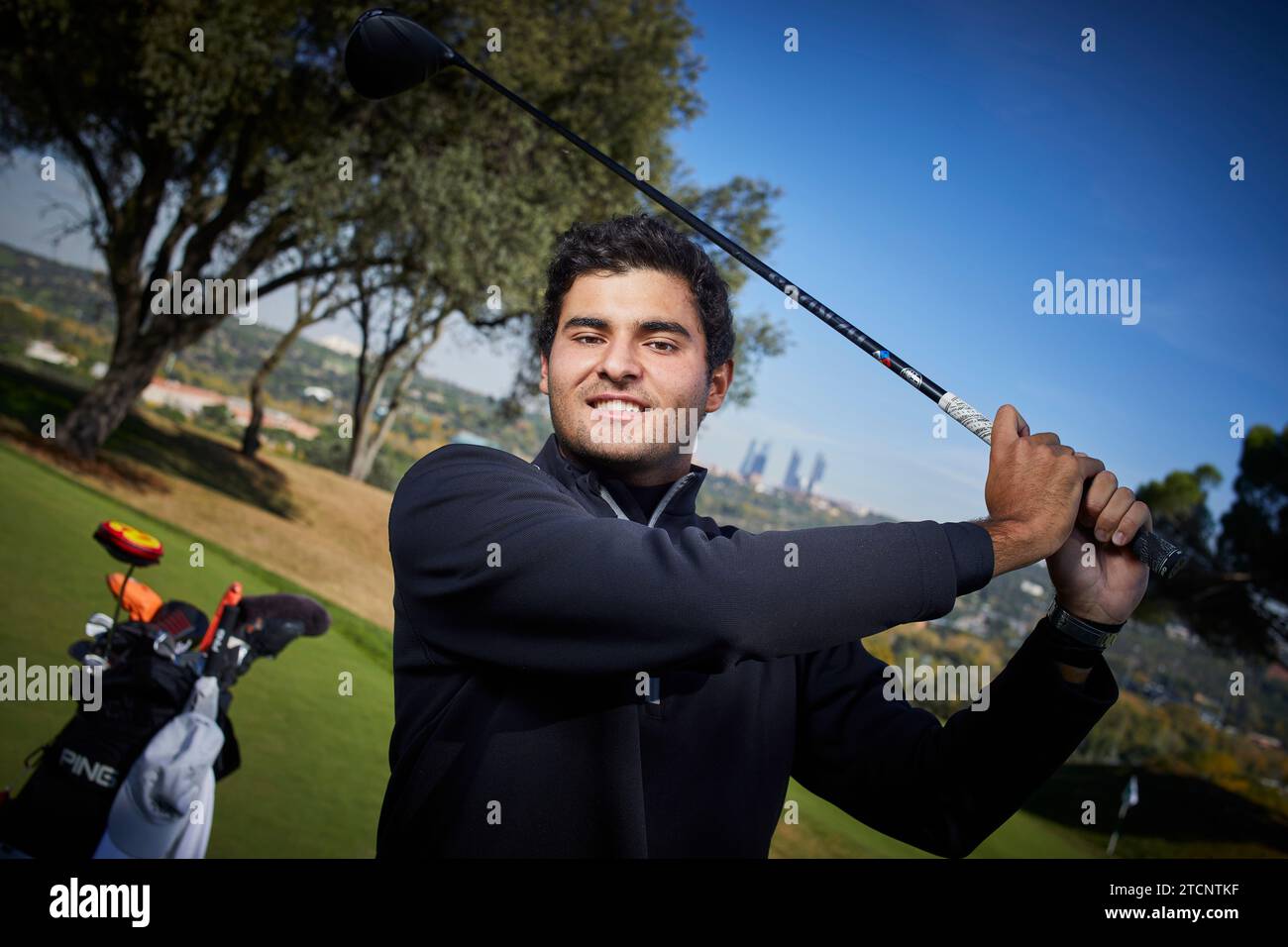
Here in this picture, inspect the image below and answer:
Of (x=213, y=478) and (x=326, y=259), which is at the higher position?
(x=326, y=259)

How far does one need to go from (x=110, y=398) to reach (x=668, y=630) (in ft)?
46.3

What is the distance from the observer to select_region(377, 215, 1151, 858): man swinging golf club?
1189 mm

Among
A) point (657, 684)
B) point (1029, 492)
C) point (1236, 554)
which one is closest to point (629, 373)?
point (657, 684)

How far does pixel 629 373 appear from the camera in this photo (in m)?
1.75

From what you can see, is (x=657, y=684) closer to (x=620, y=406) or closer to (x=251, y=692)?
(x=620, y=406)

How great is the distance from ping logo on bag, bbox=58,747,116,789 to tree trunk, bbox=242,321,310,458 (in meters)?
14.8

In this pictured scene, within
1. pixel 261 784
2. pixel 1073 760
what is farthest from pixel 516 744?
pixel 1073 760

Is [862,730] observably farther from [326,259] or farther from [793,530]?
[326,259]

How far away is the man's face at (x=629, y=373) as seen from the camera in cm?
175

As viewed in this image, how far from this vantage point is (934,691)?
284 centimetres

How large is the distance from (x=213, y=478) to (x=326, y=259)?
413cm

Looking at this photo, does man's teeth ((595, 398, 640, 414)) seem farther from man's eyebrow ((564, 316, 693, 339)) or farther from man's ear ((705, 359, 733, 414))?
man's ear ((705, 359, 733, 414))

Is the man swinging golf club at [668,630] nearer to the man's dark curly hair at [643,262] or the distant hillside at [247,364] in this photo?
the man's dark curly hair at [643,262]

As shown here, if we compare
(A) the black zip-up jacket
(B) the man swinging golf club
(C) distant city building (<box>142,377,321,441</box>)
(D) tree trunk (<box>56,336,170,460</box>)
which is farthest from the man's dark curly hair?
(C) distant city building (<box>142,377,321,441</box>)
